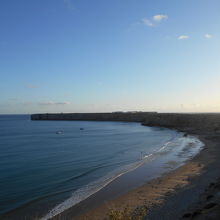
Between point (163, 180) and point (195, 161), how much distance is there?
7330mm

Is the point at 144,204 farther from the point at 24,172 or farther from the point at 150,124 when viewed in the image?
the point at 150,124

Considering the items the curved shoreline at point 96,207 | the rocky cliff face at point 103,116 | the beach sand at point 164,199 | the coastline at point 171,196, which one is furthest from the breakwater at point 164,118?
the curved shoreline at point 96,207

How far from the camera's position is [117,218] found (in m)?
6.81

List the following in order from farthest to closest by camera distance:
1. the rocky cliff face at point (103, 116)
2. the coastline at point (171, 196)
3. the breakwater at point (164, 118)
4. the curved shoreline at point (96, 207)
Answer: the rocky cliff face at point (103, 116), the breakwater at point (164, 118), the curved shoreline at point (96, 207), the coastline at point (171, 196)

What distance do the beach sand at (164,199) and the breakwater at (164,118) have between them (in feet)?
130

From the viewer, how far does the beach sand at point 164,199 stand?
32.3 ft

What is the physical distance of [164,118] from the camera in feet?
284

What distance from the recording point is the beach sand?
984cm

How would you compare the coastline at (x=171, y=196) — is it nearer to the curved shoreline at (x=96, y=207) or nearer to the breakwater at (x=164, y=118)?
the curved shoreline at (x=96, y=207)

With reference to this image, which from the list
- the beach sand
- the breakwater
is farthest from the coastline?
the breakwater

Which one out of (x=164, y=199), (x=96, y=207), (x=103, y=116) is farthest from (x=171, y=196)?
(x=103, y=116)

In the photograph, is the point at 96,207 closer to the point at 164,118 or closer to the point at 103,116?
the point at 164,118

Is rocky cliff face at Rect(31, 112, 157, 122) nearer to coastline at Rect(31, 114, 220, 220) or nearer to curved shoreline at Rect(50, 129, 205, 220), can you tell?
coastline at Rect(31, 114, 220, 220)

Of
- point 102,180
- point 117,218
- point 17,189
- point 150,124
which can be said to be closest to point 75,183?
point 102,180
